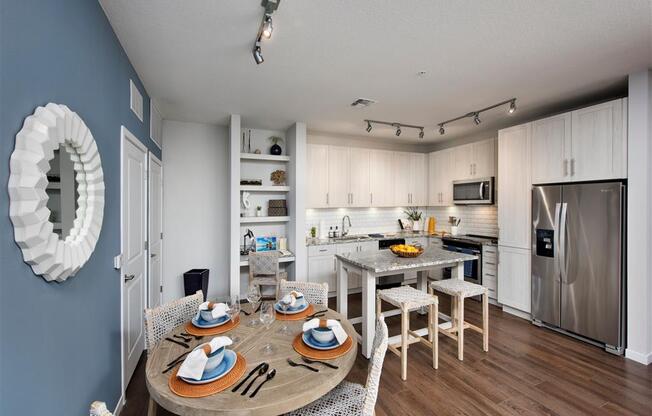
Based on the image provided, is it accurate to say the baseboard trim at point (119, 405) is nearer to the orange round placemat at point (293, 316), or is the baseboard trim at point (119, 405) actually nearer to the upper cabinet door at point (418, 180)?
the orange round placemat at point (293, 316)

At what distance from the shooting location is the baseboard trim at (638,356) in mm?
2614

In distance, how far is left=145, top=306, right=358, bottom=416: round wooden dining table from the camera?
3.59 ft

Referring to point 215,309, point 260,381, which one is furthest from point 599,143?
point 215,309

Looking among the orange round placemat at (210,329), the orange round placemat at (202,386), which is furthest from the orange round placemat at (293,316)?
the orange round placemat at (202,386)

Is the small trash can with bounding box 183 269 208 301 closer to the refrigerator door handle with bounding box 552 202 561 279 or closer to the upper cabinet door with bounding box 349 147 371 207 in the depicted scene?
the upper cabinet door with bounding box 349 147 371 207

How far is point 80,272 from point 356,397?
5.34 ft

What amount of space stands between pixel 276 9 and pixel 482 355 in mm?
3470

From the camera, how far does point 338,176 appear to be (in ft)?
16.0

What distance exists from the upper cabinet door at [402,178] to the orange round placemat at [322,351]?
13.7ft

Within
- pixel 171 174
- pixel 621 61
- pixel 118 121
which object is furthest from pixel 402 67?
pixel 171 174

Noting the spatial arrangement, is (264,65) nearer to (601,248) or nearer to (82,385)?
(82,385)

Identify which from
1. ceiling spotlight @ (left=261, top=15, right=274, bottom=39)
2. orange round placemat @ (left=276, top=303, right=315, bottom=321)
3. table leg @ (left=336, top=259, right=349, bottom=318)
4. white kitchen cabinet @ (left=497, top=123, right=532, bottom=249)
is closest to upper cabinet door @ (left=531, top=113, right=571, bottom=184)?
white kitchen cabinet @ (left=497, top=123, right=532, bottom=249)

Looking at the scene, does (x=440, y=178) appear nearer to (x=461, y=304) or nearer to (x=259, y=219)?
(x=461, y=304)

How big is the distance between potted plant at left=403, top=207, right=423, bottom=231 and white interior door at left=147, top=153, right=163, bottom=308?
14.5 ft
